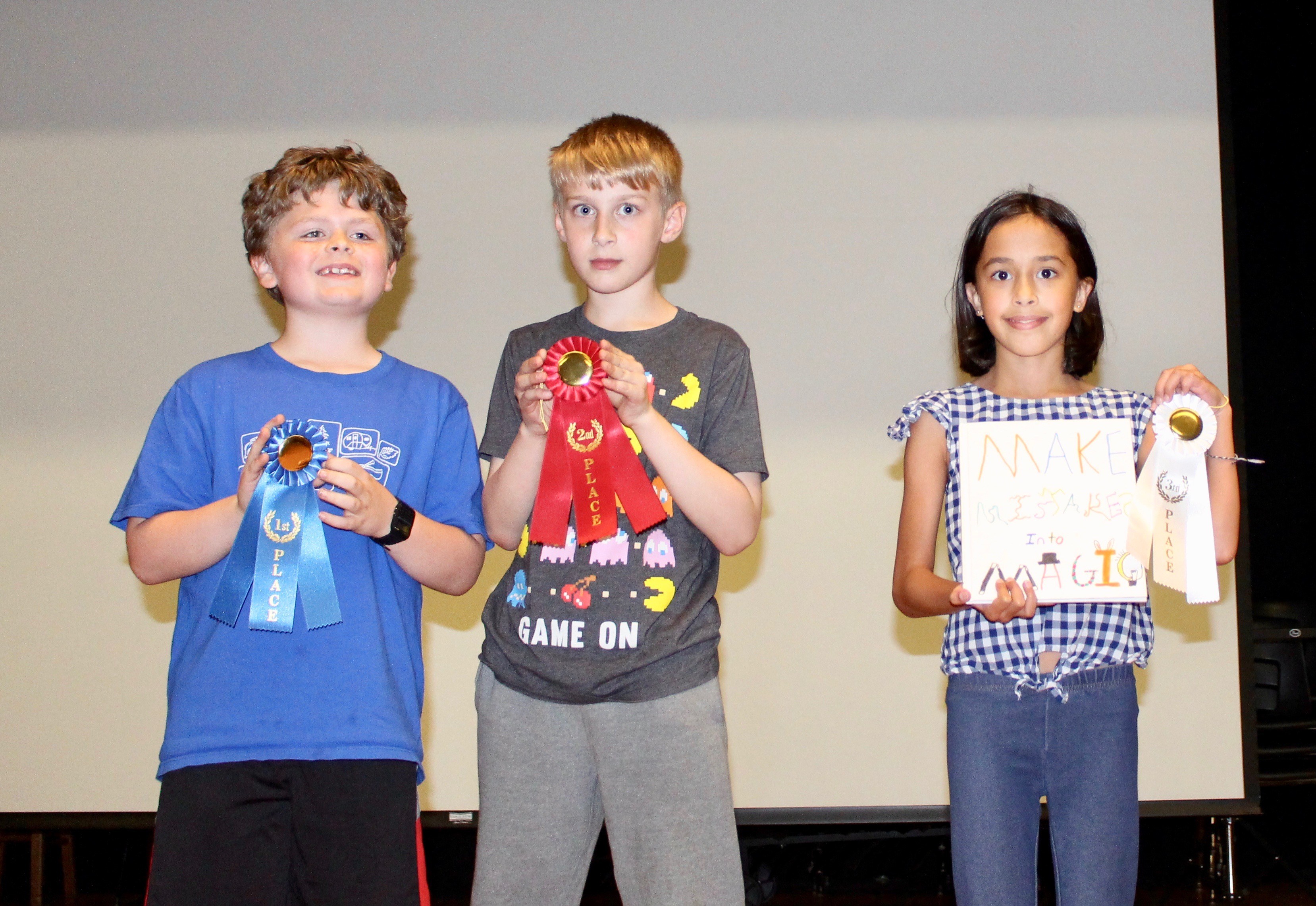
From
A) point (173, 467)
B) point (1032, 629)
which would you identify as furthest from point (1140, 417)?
point (173, 467)

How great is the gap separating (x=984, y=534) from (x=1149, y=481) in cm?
22

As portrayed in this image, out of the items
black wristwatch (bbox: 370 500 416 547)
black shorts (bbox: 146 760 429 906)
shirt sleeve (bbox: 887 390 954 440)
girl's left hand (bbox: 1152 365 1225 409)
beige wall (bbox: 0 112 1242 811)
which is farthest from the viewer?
beige wall (bbox: 0 112 1242 811)

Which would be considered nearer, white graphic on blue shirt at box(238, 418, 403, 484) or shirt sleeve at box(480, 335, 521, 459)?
white graphic on blue shirt at box(238, 418, 403, 484)

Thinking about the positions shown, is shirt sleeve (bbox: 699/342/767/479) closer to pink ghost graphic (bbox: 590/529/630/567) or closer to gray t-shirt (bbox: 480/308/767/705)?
gray t-shirt (bbox: 480/308/767/705)

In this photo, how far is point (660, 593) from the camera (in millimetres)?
1369

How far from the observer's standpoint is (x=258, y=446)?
3.99 feet

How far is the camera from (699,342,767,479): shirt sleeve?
1409mm

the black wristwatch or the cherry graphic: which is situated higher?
the black wristwatch

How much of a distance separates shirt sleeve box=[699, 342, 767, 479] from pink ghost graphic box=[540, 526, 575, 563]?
20 centimetres

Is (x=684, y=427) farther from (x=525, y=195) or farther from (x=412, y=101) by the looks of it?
(x=412, y=101)

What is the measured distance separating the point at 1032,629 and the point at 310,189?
1.10 meters

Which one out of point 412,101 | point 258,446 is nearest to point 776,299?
point 412,101

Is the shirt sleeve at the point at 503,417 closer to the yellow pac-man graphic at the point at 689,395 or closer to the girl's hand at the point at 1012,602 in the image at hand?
the yellow pac-man graphic at the point at 689,395

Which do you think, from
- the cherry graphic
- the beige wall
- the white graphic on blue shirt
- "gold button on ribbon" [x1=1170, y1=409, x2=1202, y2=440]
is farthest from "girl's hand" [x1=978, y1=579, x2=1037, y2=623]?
the beige wall
